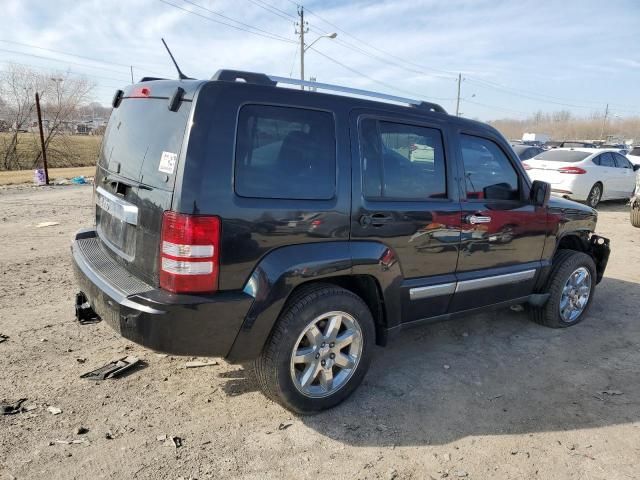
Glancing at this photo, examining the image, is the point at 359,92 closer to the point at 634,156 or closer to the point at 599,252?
the point at 599,252

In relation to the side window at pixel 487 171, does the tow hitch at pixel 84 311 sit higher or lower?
lower

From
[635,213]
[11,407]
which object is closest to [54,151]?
[635,213]

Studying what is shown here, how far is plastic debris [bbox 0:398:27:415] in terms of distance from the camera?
2.86 meters

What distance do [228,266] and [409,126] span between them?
1674 mm

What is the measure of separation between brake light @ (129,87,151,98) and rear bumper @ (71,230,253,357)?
1160 millimetres

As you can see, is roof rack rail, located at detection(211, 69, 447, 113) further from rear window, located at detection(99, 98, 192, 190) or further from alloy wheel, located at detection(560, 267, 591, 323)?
alloy wheel, located at detection(560, 267, 591, 323)

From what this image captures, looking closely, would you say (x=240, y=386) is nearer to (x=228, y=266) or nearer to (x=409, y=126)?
(x=228, y=266)

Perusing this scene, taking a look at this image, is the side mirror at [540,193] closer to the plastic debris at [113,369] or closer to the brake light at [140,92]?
the brake light at [140,92]

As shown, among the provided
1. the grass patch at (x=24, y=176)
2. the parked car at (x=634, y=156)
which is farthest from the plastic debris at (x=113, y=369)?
the parked car at (x=634, y=156)

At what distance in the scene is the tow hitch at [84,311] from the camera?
3.19 m

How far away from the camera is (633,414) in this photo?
3.21 meters

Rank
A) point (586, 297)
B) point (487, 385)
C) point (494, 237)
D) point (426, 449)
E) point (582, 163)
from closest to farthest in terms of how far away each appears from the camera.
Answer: point (426, 449)
point (487, 385)
point (494, 237)
point (586, 297)
point (582, 163)

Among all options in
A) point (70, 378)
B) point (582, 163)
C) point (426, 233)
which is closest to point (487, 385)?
point (426, 233)

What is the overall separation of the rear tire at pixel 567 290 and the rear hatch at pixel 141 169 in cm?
361
